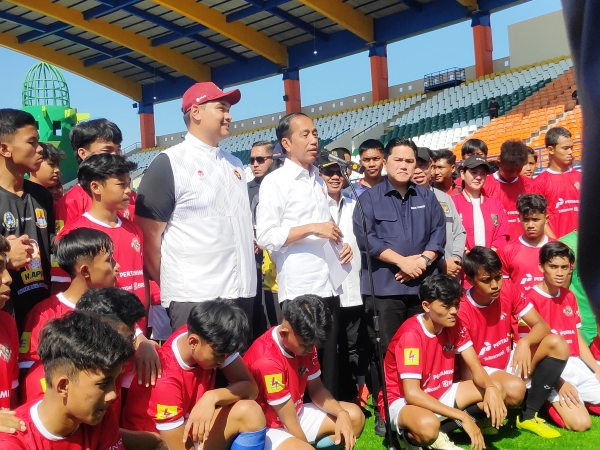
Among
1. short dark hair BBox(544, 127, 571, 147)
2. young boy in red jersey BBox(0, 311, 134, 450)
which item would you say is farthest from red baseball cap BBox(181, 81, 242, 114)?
short dark hair BBox(544, 127, 571, 147)

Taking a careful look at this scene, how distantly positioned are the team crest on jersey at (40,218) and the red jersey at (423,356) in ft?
6.96

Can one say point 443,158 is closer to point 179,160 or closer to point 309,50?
point 179,160

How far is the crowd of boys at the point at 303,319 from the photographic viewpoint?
288 cm

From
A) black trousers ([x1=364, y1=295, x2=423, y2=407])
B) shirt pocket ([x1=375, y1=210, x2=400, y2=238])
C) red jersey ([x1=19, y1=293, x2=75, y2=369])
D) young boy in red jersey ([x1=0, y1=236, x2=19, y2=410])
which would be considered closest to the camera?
young boy in red jersey ([x1=0, y1=236, x2=19, y2=410])

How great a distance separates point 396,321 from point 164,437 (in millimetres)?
1848

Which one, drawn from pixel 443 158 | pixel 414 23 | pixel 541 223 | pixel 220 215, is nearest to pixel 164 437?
pixel 220 215

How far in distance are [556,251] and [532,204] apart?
43cm

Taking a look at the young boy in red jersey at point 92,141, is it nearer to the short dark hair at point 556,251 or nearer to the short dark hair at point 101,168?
the short dark hair at point 101,168

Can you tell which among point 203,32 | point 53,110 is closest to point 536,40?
point 203,32

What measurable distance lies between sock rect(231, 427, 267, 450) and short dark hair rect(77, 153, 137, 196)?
1.47 meters

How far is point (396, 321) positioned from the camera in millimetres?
4609

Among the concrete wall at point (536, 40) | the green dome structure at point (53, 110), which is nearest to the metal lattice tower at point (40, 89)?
the green dome structure at point (53, 110)

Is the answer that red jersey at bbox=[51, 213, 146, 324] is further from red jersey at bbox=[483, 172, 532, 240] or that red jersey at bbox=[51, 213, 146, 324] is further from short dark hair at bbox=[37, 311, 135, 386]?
red jersey at bbox=[483, 172, 532, 240]

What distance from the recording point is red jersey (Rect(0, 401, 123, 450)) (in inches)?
89.8
